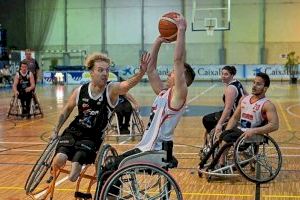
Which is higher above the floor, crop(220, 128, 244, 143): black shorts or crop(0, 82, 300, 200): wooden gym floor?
crop(220, 128, 244, 143): black shorts

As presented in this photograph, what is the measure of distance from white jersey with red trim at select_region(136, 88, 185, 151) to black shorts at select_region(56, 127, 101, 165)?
0.68m

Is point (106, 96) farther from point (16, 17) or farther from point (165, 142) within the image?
point (16, 17)

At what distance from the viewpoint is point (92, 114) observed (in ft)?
13.9

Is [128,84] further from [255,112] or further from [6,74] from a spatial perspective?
[6,74]

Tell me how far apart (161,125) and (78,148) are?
88 cm

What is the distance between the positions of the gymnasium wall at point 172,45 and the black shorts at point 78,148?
2727 centimetres

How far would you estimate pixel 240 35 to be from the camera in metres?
30.8

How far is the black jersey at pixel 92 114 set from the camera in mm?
4242

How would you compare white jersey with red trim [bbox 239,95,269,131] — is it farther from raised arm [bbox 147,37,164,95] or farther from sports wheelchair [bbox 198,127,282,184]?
raised arm [bbox 147,37,164,95]

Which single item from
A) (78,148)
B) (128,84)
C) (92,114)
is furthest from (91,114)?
(128,84)

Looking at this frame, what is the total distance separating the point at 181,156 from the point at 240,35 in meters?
24.5

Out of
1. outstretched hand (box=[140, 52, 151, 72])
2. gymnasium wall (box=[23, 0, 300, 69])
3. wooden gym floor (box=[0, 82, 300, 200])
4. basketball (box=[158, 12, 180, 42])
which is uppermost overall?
gymnasium wall (box=[23, 0, 300, 69])

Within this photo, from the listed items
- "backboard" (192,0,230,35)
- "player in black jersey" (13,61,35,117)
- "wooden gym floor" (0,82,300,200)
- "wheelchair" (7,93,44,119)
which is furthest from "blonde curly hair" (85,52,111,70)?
"backboard" (192,0,230,35)

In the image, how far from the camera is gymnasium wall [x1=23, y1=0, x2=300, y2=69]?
30.3m
